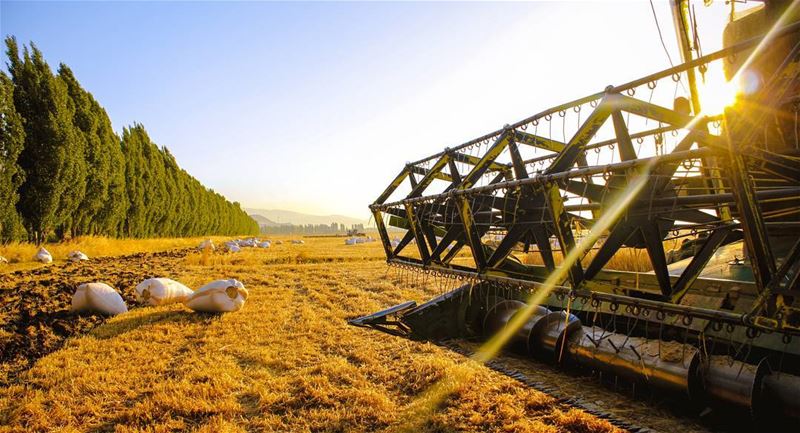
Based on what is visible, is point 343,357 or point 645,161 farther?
point 343,357

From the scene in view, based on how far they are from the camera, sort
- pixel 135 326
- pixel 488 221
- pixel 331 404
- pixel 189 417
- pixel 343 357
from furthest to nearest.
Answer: pixel 135 326
pixel 343 357
pixel 488 221
pixel 331 404
pixel 189 417

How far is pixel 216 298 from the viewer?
7.55 metres

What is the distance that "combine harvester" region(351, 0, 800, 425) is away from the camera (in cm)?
225

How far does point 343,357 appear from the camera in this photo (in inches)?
215

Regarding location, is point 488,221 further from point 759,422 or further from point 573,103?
point 759,422

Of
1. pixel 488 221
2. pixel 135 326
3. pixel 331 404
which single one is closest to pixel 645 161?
pixel 488 221

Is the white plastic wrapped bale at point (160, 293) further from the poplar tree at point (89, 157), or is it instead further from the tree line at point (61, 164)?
the poplar tree at point (89, 157)

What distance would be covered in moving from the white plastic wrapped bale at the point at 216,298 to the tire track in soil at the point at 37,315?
150 centimetres

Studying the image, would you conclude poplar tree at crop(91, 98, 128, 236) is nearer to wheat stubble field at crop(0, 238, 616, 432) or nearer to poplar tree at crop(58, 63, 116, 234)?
poplar tree at crop(58, 63, 116, 234)

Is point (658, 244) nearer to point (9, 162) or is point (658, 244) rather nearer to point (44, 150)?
point (9, 162)

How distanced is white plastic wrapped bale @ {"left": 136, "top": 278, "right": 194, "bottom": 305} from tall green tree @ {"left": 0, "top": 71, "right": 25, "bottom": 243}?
10.9 metres

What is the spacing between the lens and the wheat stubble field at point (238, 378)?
369 cm

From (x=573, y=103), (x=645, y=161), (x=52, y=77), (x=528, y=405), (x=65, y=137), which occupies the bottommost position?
(x=528, y=405)

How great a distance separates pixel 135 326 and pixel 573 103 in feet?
23.5
